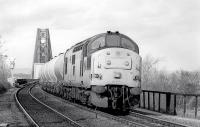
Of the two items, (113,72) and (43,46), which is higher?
(43,46)

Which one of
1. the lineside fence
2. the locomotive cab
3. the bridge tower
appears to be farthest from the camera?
the bridge tower

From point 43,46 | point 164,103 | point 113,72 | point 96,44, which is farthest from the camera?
point 43,46

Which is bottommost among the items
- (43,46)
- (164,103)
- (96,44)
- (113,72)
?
(164,103)

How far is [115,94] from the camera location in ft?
50.5

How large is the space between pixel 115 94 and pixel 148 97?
4.28m

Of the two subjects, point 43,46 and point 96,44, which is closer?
point 96,44

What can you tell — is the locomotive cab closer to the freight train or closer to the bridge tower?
the freight train

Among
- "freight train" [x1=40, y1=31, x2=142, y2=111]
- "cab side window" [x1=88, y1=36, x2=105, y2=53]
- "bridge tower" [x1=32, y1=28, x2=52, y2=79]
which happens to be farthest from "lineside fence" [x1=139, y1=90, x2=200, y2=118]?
"bridge tower" [x1=32, y1=28, x2=52, y2=79]

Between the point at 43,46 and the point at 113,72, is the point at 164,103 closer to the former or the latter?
the point at 113,72

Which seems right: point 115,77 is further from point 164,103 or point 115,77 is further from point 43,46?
point 43,46

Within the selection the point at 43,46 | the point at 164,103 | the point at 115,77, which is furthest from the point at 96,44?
the point at 43,46

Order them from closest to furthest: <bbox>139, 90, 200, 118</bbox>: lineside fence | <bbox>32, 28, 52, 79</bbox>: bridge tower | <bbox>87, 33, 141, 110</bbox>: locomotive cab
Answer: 1. <bbox>87, 33, 141, 110</bbox>: locomotive cab
2. <bbox>139, 90, 200, 118</bbox>: lineside fence
3. <bbox>32, 28, 52, 79</bbox>: bridge tower

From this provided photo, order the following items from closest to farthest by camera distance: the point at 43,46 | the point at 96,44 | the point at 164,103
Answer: the point at 96,44
the point at 164,103
the point at 43,46

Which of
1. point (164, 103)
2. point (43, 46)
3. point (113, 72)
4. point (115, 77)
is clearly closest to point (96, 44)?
point (113, 72)
